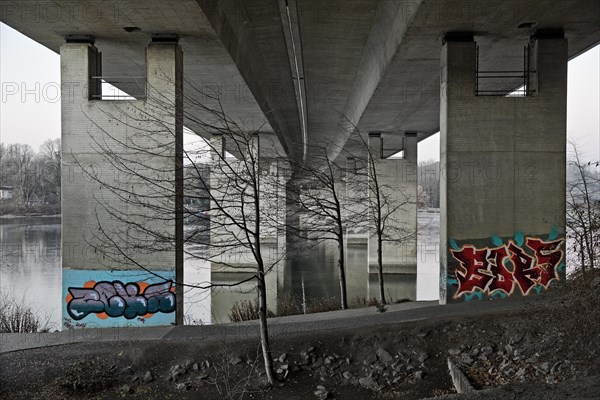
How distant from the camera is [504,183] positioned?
589 inches

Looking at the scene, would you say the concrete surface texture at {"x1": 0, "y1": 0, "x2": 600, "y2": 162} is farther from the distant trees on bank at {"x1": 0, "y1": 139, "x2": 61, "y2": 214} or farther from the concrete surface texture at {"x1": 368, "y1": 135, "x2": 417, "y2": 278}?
the distant trees on bank at {"x1": 0, "y1": 139, "x2": 61, "y2": 214}

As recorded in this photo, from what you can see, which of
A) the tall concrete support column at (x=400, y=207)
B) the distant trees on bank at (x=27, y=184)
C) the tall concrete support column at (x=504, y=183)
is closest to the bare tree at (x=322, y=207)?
the tall concrete support column at (x=504, y=183)

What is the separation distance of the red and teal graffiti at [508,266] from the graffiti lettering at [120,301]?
814 cm

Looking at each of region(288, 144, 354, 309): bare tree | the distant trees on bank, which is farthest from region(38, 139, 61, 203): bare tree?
region(288, 144, 354, 309): bare tree

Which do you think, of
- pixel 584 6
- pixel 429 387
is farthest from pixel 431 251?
pixel 429 387

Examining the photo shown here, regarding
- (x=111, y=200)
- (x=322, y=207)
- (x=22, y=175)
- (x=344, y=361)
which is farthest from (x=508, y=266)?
(x=22, y=175)

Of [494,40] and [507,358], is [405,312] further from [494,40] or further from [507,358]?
[494,40]

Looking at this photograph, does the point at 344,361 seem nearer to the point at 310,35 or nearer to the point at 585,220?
the point at 585,220

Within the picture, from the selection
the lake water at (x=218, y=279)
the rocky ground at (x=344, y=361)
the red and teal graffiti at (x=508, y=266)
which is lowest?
the lake water at (x=218, y=279)

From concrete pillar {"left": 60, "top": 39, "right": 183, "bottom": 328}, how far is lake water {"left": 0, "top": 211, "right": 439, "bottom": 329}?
150 centimetres

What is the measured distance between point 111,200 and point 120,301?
2.75m

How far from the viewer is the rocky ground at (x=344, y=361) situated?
8.80 metres

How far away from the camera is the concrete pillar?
14258 millimetres

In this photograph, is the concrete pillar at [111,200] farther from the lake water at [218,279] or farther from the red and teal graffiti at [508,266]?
the red and teal graffiti at [508,266]
